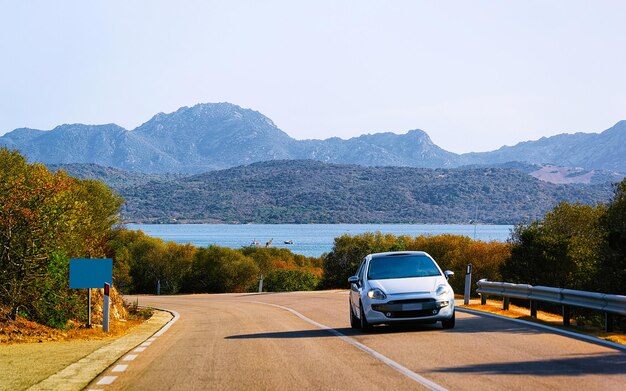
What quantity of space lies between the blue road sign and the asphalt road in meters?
1.85

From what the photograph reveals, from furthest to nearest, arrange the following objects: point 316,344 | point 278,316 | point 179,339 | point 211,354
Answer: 1. point 278,316
2. point 179,339
3. point 316,344
4. point 211,354

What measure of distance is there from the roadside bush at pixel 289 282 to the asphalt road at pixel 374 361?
178 feet

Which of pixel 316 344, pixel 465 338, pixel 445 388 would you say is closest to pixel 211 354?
pixel 316 344

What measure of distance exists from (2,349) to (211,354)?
383cm

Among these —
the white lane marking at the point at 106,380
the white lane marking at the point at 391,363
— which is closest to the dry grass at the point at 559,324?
the white lane marking at the point at 391,363

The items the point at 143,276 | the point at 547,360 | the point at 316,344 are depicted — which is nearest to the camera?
the point at 547,360

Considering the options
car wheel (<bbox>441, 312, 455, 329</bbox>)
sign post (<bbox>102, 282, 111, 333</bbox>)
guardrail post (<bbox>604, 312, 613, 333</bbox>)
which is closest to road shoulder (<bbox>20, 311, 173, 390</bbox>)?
sign post (<bbox>102, 282, 111, 333</bbox>)

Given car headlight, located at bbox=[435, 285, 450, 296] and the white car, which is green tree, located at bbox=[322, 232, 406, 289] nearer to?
the white car

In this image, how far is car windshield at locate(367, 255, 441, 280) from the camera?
18.8m

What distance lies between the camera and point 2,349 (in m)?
15.8

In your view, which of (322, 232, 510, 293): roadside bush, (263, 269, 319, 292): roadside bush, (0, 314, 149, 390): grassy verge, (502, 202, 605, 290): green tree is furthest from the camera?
(263, 269, 319, 292): roadside bush

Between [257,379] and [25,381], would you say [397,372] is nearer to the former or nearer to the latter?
[257,379]

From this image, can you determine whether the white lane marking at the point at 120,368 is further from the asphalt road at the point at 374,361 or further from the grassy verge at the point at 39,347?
the grassy verge at the point at 39,347

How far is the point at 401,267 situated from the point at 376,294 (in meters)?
1.44
